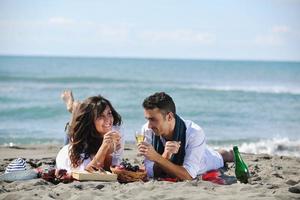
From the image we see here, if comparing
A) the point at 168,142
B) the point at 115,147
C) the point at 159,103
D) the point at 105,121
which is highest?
the point at 159,103

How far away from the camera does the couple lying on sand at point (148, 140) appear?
6.59 m

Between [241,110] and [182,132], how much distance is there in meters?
16.9

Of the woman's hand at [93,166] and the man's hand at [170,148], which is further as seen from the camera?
the woman's hand at [93,166]

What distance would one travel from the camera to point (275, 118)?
69.9ft

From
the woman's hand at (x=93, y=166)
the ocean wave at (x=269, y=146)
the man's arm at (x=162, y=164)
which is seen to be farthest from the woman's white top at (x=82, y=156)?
the ocean wave at (x=269, y=146)

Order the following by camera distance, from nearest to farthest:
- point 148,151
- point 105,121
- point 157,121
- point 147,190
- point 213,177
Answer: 1. point 147,190
2. point 148,151
3. point 157,121
4. point 105,121
5. point 213,177

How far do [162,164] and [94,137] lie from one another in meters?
0.90

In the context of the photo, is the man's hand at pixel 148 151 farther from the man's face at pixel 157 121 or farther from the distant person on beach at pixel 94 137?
the distant person on beach at pixel 94 137

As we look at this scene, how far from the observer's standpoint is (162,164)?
6637 mm

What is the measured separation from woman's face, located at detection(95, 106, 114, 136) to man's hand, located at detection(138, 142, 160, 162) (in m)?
0.57

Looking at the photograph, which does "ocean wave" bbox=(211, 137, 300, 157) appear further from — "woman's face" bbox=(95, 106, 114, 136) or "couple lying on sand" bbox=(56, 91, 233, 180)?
"woman's face" bbox=(95, 106, 114, 136)

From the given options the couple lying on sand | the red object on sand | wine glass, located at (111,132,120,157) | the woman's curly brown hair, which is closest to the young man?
the couple lying on sand

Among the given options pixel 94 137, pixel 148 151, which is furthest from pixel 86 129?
pixel 148 151

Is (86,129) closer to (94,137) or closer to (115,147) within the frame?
(94,137)
